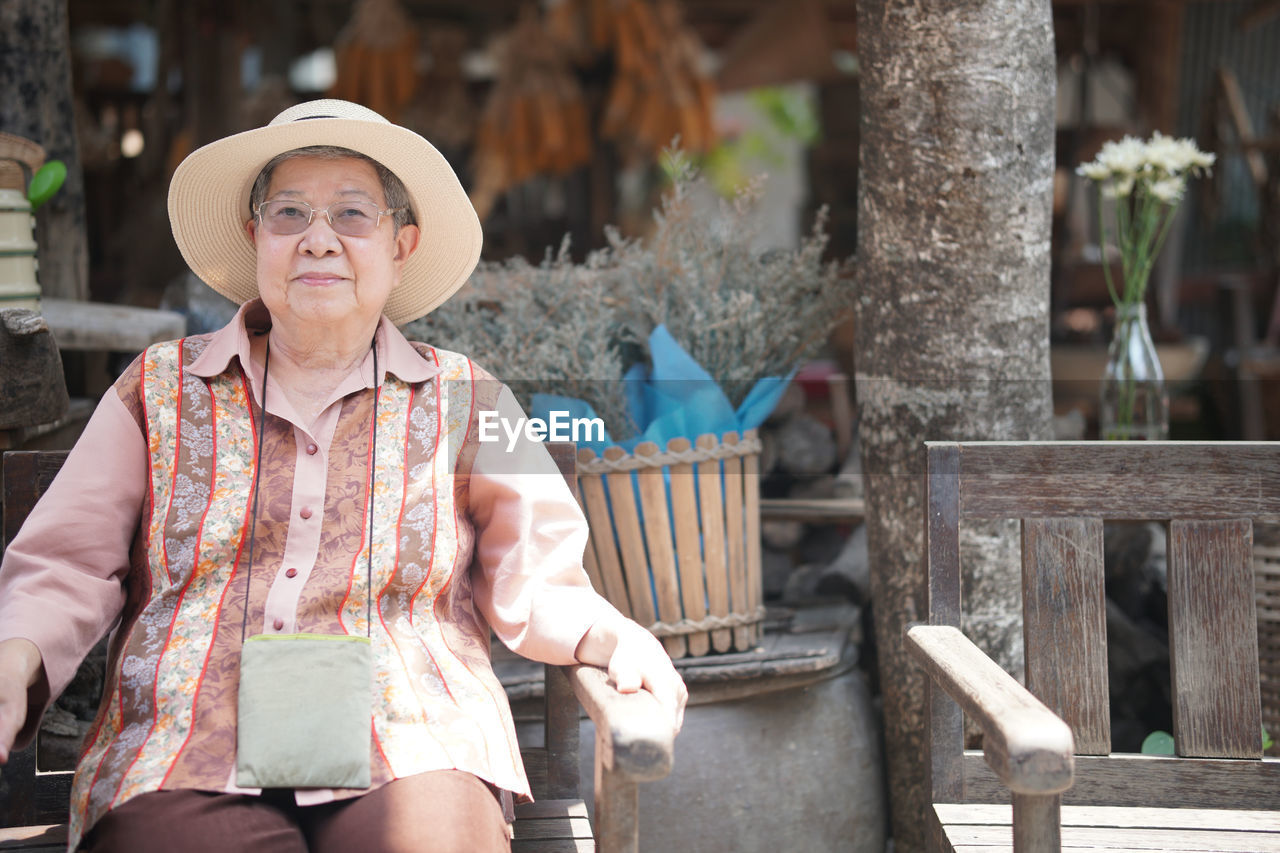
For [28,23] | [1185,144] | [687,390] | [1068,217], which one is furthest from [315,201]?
[1068,217]

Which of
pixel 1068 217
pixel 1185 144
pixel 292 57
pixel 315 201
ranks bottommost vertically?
pixel 315 201

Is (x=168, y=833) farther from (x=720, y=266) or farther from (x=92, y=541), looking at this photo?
(x=720, y=266)

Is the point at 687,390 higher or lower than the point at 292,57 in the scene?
lower

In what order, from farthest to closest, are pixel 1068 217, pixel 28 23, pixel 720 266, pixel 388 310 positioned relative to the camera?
pixel 1068 217 → pixel 28 23 → pixel 720 266 → pixel 388 310

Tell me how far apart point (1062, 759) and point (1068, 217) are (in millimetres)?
5751

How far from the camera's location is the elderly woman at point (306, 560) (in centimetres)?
153

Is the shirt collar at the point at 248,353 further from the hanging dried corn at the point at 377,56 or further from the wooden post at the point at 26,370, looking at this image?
the hanging dried corn at the point at 377,56

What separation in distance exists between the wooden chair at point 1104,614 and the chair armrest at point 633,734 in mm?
548

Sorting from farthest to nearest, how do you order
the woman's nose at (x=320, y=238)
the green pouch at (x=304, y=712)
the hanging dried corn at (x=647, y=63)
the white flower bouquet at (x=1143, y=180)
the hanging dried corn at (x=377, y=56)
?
the hanging dried corn at (x=377, y=56) < the hanging dried corn at (x=647, y=63) < the white flower bouquet at (x=1143, y=180) < the woman's nose at (x=320, y=238) < the green pouch at (x=304, y=712)

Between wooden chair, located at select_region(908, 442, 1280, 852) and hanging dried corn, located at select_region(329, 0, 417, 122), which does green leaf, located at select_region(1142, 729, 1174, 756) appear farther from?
hanging dried corn, located at select_region(329, 0, 417, 122)

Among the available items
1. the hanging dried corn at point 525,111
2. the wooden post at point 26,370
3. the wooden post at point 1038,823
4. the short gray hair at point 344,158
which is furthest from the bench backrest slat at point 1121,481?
the hanging dried corn at point 525,111

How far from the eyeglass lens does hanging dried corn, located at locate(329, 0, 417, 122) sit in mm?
4961

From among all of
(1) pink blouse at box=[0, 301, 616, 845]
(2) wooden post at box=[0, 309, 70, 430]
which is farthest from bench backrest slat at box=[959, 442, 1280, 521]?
(2) wooden post at box=[0, 309, 70, 430]

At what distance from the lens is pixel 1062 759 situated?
4.51 ft
